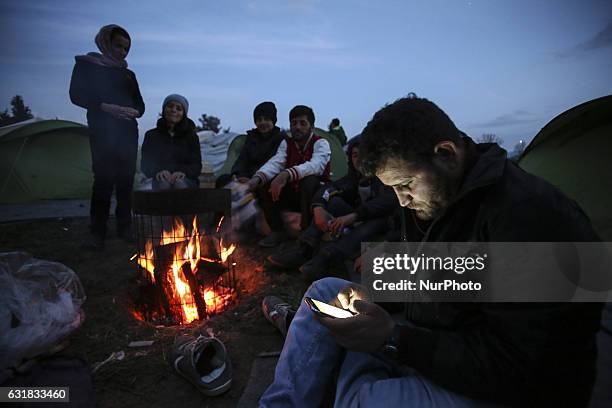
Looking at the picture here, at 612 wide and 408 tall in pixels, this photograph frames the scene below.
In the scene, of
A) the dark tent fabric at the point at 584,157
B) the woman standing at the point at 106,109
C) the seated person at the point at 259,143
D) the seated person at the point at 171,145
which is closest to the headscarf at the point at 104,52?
the woman standing at the point at 106,109

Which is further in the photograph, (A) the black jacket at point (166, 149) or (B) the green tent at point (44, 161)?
(B) the green tent at point (44, 161)

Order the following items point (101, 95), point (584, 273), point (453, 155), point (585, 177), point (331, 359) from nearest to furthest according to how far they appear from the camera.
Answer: point (584, 273) < point (453, 155) < point (331, 359) < point (585, 177) < point (101, 95)

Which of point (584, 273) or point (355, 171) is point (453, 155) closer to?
point (584, 273)

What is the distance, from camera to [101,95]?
422 cm

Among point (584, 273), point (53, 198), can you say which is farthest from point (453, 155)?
point (53, 198)

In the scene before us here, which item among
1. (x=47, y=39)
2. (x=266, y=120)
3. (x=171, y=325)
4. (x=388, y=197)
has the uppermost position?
(x=47, y=39)

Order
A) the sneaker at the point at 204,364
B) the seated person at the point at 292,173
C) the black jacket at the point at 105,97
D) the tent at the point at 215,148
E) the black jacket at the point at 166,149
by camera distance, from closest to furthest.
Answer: the sneaker at the point at 204,364, the black jacket at the point at 105,97, the seated person at the point at 292,173, the black jacket at the point at 166,149, the tent at the point at 215,148

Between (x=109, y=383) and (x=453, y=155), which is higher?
(x=453, y=155)

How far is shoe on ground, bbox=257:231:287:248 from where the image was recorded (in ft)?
14.4

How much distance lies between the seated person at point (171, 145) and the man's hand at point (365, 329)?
13.1 feet

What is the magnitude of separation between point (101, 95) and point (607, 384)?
520cm

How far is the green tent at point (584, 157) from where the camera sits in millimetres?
3510

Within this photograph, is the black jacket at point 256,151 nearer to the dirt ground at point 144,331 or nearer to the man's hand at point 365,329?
the dirt ground at point 144,331

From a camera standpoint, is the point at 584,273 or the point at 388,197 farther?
the point at 388,197
